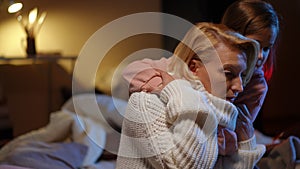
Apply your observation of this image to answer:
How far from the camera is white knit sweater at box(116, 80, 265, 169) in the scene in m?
0.39

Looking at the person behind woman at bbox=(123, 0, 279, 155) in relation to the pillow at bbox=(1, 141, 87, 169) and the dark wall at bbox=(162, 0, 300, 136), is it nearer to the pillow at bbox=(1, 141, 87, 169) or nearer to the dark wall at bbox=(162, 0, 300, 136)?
the dark wall at bbox=(162, 0, 300, 136)

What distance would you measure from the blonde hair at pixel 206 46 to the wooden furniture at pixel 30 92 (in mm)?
768

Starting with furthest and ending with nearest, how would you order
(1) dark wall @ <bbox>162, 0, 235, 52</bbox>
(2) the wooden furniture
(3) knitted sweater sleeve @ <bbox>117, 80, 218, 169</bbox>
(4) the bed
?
1. (2) the wooden furniture
2. (4) the bed
3. (1) dark wall @ <bbox>162, 0, 235, 52</bbox>
4. (3) knitted sweater sleeve @ <bbox>117, 80, 218, 169</bbox>

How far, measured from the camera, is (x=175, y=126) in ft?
1.28

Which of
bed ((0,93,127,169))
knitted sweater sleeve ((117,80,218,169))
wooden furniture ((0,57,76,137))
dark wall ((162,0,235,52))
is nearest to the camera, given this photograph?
knitted sweater sleeve ((117,80,218,169))

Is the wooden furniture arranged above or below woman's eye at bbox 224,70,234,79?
below

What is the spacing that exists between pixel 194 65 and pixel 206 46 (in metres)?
0.02

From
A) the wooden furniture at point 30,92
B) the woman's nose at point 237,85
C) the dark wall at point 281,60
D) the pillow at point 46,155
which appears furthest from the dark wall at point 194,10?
the wooden furniture at point 30,92

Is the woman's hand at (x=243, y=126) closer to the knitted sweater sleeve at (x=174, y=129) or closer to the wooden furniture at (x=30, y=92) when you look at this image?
the knitted sweater sleeve at (x=174, y=129)

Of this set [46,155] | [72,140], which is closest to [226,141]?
[46,155]

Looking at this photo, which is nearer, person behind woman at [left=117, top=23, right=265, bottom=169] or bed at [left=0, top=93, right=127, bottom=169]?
person behind woman at [left=117, top=23, right=265, bottom=169]

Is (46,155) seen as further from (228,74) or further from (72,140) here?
(228,74)

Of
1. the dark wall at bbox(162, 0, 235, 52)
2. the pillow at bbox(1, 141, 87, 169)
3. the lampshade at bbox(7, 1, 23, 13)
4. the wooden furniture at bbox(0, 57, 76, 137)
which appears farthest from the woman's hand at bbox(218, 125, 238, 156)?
the wooden furniture at bbox(0, 57, 76, 137)

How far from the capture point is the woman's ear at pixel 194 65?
0.43m
